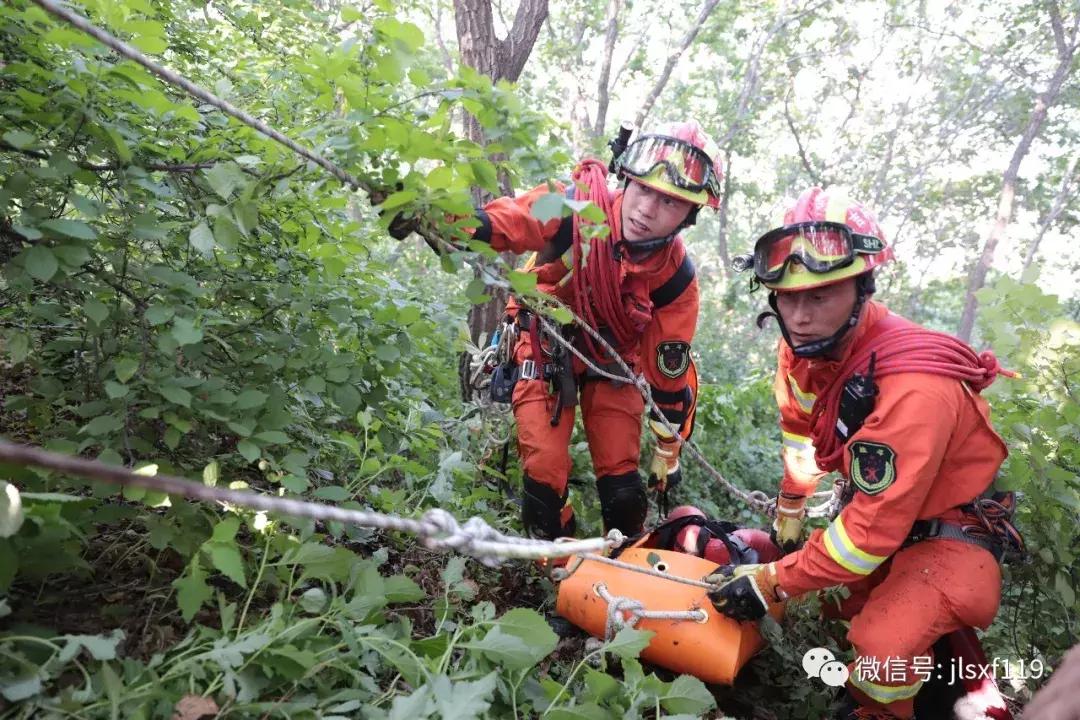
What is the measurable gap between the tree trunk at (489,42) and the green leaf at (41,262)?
3.45 metres

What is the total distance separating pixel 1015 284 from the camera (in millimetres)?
3137

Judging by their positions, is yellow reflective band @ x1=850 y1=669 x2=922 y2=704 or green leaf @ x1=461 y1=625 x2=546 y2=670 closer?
green leaf @ x1=461 y1=625 x2=546 y2=670

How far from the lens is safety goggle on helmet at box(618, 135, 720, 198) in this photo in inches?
127

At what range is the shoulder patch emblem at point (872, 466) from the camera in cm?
246

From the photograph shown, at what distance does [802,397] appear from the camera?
3270 mm

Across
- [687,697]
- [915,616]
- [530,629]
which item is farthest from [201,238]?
[915,616]

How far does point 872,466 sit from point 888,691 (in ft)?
2.88

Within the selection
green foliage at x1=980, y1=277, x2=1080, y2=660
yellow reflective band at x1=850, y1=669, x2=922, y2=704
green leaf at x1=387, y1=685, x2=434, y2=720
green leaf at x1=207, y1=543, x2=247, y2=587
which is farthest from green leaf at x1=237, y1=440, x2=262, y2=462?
green foliage at x1=980, y1=277, x2=1080, y2=660

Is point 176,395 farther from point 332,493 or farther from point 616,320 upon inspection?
point 616,320

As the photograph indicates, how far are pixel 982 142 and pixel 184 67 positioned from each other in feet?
74.0

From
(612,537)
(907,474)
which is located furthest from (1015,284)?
(612,537)

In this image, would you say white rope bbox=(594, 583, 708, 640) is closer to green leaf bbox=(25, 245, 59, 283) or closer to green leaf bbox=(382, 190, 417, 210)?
green leaf bbox=(382, 190, 417, 210)

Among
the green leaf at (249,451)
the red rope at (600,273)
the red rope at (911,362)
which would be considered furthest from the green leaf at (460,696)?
the red rope at (600,273)

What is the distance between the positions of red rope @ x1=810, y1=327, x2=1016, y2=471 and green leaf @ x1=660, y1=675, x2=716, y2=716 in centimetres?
140
